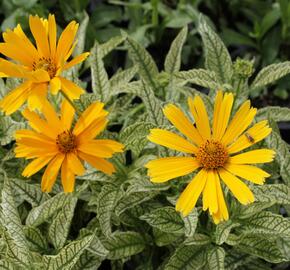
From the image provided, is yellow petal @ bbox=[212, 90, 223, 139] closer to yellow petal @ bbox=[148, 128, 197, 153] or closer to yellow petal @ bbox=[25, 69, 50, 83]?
yellow petal @ bbox=[148, 128, 197, 153]

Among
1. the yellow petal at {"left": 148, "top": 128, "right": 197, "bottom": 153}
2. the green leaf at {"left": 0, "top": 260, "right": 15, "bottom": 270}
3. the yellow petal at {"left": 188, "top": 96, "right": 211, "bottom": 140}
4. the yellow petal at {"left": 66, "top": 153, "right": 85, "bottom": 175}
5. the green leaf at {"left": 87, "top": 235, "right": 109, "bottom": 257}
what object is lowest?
the green leaf at {"left": 0, "top": 260, "right": 15, "bottom": 270}

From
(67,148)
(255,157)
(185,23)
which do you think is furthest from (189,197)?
(185,23)

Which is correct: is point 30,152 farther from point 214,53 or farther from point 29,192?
point 214,53

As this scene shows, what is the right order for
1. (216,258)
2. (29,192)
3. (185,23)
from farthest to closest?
(185,23) → (29,192) → (216,258)

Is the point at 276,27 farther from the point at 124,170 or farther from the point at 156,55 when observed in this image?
the point at 124,170

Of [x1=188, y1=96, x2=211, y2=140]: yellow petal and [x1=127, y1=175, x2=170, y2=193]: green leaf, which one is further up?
[x1=188, y1=96, x2=211, y2=140]: yellow petal

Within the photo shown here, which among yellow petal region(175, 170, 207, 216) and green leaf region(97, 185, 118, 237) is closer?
yellow petal region(175, 170, 207, 216)

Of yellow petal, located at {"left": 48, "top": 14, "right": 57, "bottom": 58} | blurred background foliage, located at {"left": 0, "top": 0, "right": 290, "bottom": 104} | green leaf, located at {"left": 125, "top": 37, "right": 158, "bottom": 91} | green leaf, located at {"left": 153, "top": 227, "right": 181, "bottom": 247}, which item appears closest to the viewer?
yellow petal, located at {"left": 48, "top": 14, "right": 57, "bottom": 58}

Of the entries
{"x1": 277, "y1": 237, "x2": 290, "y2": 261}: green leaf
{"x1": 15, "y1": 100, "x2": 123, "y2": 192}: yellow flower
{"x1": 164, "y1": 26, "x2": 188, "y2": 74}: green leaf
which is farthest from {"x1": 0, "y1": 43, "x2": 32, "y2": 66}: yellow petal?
{"x1": 277, "y1": 237, "x2": 290, "y2": 261}: green leaf
